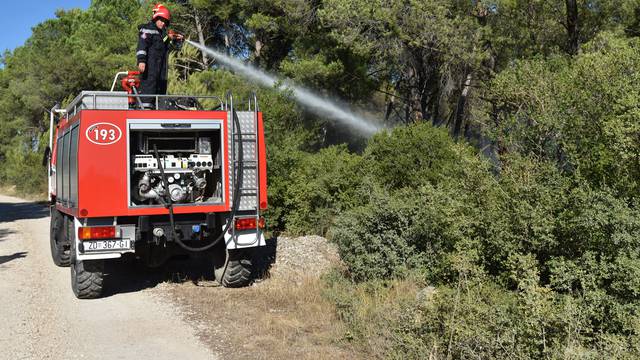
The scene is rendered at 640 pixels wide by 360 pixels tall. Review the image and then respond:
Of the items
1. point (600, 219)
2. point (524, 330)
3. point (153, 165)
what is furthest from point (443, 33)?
point (524, 330)

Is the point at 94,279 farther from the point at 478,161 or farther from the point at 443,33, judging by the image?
the point at 443,33

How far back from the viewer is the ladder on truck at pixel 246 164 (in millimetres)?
8289

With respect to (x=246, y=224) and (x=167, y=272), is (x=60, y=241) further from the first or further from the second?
(x=246, y=224)

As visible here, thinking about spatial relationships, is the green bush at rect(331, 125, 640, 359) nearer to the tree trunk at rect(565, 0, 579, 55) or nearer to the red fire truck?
the red fire truck

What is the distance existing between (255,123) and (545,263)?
14.7ft

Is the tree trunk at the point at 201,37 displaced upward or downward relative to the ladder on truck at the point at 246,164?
upward

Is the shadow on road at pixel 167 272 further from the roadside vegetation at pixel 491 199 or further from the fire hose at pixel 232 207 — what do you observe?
the roadside vegetation at pixel 491 199

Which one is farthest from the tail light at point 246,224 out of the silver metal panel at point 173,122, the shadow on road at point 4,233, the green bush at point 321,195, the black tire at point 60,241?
the shadow on road at point 4,233

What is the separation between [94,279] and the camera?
26.3 feet

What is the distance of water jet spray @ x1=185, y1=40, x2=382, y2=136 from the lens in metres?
21.7

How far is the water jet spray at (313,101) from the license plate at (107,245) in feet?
41.6

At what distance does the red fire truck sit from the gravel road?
0.54 meters


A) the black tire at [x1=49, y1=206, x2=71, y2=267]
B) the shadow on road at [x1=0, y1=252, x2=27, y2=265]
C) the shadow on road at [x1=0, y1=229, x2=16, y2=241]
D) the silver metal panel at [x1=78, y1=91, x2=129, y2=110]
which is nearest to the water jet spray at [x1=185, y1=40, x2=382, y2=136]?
the shadow on road at [x1=0, y1=229, x2=16, y2=241]

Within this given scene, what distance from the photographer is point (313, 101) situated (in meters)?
22.7
